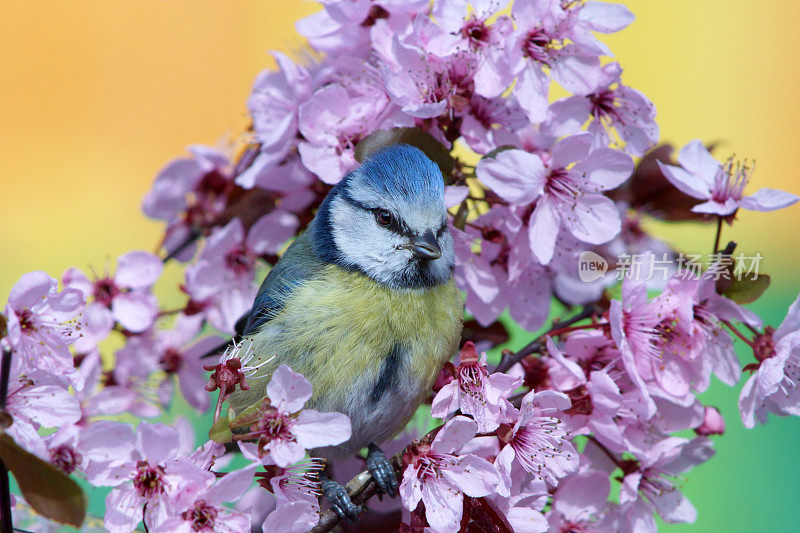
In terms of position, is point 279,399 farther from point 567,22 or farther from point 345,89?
point 567,22

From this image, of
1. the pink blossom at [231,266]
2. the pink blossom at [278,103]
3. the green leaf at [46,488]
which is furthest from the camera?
the pink blossom at [231,266]

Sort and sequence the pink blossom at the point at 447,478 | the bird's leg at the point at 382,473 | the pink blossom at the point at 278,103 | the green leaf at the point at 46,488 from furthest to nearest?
the pink blossom at the point at 278,103 < the bird's leg at the point at 382,473 < the pink blossom at the point at 447,478 < the green leaf at the point at 46,488

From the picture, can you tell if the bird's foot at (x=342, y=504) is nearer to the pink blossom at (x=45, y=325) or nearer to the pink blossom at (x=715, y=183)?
the pink blossom at (x=45, y=325)

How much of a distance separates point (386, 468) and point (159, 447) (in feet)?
1.19

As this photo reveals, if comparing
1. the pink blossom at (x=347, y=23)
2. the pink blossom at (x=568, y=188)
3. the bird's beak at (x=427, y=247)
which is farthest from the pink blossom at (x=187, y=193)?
the pink blossom at (x=568, y=188)

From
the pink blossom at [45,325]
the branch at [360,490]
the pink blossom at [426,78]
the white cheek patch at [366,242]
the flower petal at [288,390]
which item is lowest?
the branch at [360,490]

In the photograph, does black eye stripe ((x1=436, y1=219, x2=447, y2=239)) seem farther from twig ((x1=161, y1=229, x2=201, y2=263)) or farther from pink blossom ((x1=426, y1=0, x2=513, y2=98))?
twig ((x1=161, y1=229, x2=201, y2=263))

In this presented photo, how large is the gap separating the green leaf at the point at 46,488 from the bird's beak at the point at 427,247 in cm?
55

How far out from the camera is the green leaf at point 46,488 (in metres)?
0.75

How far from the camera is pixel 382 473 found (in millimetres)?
1065

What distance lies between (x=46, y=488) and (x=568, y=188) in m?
0.78

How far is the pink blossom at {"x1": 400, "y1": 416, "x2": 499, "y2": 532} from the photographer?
0.89m


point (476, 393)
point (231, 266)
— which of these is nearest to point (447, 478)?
point (476, 393)

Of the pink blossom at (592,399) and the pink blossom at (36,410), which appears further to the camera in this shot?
the pink blossom at (592,399)
